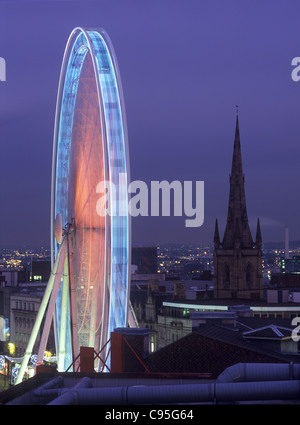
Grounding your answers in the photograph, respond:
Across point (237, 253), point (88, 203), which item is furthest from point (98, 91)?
point (237, 253)

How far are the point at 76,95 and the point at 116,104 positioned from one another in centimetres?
469

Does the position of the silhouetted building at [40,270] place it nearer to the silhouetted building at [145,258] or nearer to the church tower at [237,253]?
the church tower at [237,253]

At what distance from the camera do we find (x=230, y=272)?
133 meters

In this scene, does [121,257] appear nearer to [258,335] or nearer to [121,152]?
[121,152]

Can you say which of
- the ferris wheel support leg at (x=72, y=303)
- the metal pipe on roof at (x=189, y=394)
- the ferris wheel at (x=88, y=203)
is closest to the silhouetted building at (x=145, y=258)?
the ferris wheel at (x=88, y=203)

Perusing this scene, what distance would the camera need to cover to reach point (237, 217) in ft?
445

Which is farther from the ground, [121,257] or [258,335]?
[121,257]

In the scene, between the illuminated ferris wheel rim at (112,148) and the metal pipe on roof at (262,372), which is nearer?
the metal pipe on roof at (262,372)

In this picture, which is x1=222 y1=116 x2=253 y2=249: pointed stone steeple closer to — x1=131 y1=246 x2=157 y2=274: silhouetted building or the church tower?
the church tower

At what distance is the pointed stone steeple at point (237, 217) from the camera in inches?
5310

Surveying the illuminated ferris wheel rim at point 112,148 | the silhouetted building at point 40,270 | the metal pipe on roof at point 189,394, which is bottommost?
the metal pipe on roof at point 189,394
